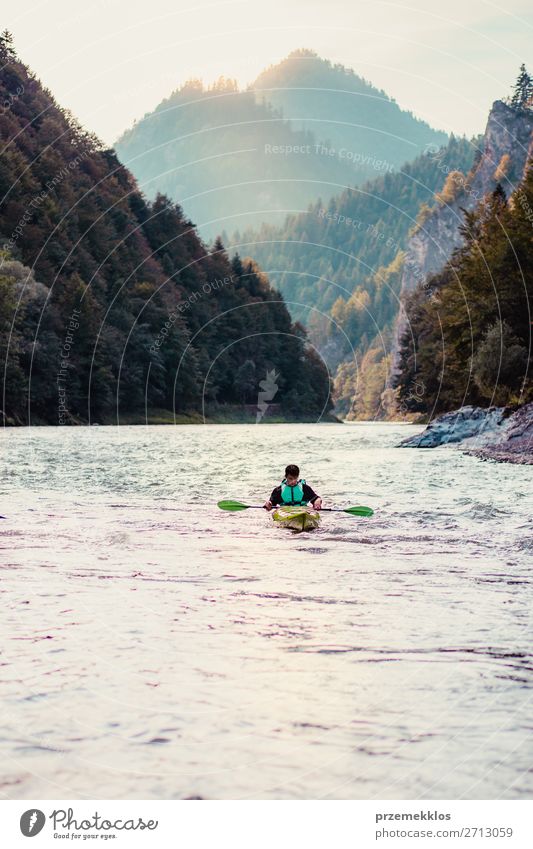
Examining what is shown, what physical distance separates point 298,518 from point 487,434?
125 ft

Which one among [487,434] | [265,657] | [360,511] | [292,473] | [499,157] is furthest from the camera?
[499,157]

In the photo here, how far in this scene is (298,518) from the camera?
2059cm

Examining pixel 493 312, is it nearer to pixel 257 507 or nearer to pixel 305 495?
pixel 257 507

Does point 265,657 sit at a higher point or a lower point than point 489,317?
lower

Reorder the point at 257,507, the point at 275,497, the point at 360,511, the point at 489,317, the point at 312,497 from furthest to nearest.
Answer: the point at 489,317 < the point at 257,507 < the point at 360,511 < the point at 275,497 < the point at 312,497

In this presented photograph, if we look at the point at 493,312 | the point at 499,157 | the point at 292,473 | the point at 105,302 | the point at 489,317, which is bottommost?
the point at 292,473

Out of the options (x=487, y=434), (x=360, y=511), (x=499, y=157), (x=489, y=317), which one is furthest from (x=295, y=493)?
(x=499, y=157)

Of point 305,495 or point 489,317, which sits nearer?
point 305,495

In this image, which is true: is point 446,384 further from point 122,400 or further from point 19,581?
point 19,581

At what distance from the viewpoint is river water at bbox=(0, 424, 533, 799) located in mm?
7566

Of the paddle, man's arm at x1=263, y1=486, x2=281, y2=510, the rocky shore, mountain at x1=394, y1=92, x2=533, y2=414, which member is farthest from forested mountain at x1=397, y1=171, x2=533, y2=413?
man's arm at x1=263, y1=486, x2=281, y2=510

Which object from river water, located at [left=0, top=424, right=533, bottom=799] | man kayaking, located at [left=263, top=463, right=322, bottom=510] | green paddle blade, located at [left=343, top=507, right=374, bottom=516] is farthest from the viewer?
green paddle blade, located at [left=343, top=507, right=374, bottom=516]

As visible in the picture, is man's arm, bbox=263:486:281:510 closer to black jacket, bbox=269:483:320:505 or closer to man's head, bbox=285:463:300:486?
black jacket, bbox=269:483:320:505

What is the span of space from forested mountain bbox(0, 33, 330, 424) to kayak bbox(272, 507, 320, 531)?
54334 millimetres
